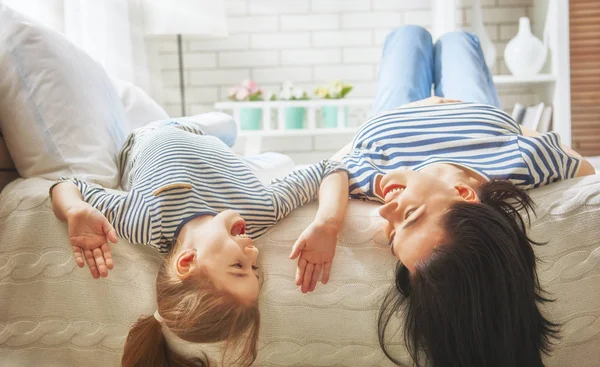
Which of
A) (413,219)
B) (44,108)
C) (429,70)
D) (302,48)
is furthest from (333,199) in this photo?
(302,48)

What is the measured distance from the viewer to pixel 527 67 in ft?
11.5

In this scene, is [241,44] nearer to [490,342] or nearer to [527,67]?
[527,67]

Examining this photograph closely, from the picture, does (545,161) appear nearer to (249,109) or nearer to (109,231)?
(109,231)

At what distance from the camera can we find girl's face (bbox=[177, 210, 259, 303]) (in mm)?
1161

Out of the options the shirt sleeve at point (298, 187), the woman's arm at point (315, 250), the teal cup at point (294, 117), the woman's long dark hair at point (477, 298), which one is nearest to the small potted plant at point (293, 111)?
the teal cup at point (294, 117)

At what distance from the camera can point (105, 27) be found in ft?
10.5

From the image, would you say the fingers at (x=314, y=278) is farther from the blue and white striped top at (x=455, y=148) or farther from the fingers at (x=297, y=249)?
the blue and white striped top at (x=455, y=148)

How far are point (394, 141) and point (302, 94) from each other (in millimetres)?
1834

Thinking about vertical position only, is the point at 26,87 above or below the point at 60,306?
above

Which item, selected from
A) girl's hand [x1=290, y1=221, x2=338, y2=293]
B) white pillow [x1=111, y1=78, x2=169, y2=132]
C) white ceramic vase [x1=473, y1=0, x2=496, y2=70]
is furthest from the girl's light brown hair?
white ceramic vase [x1=473, y1=0, x2=496, y2=70]

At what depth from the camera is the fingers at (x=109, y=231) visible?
1.25 m

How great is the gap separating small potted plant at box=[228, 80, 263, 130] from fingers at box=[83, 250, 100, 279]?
217 centimetres

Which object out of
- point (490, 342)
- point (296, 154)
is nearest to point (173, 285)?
point (490, 342)

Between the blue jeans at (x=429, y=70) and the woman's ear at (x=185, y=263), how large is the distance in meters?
1.27
